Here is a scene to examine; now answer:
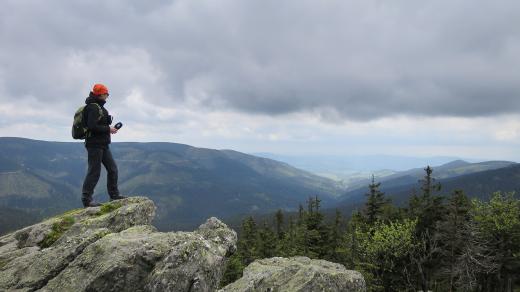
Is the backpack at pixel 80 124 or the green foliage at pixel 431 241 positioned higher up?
the backpack at pixel 80 124

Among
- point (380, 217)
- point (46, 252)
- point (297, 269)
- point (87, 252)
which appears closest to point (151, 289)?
point (87, 252)

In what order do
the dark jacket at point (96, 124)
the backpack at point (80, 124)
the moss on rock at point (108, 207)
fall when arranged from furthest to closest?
the moss on rock at point (108, 207) → the backpack at point (80, 124) → the dark jacket at point (96, 124)

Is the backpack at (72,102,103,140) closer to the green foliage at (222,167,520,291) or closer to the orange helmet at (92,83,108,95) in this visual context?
the orange helmet at (92,83,108,95)

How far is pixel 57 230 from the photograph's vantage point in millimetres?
15961

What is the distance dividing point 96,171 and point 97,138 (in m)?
1.46

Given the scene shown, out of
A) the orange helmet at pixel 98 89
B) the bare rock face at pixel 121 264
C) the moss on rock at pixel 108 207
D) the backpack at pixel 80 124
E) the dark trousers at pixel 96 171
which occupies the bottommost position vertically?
the bare rock face at pixel 121 264

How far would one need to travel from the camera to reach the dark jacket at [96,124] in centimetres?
1611

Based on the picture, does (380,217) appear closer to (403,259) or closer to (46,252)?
(403,259)

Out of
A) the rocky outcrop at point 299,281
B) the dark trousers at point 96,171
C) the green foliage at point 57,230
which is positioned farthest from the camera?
the dark trousers at point 96,171

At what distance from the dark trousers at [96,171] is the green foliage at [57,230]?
1.46 m

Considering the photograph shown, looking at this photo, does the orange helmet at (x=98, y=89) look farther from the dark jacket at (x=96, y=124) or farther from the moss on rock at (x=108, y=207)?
the moss on rock at (x=108, y=207)

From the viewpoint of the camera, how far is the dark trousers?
55.9ft

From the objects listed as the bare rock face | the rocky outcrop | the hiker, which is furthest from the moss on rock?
the rocky outcrop

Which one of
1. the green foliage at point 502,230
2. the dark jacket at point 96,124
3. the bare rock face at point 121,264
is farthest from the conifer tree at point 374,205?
the bare rock face at point 121,264
